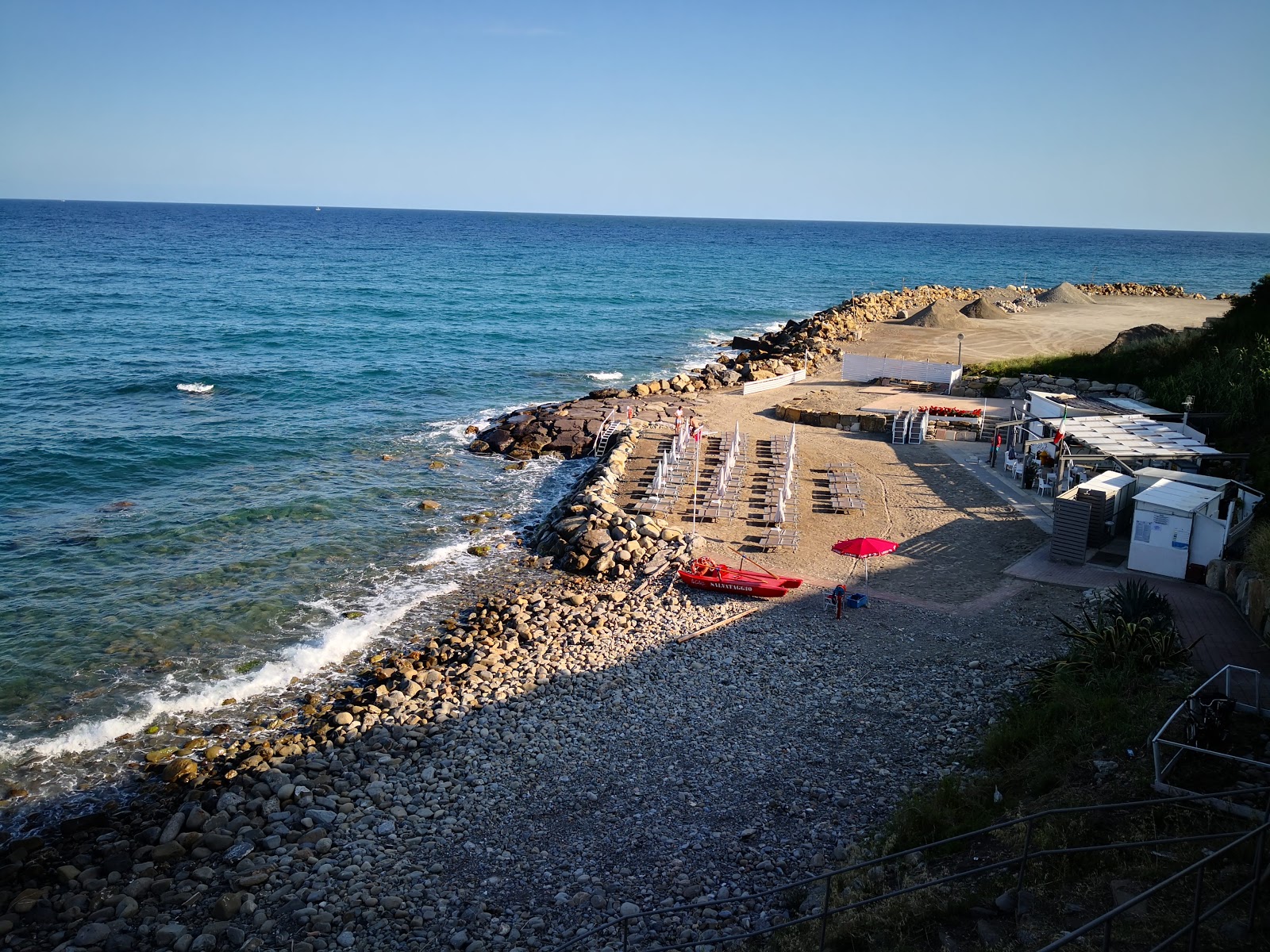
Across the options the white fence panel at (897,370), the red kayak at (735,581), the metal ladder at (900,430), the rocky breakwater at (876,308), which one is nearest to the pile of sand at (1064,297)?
the rocky breakwater at (876,308)

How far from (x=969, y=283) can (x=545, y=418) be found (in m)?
70.9

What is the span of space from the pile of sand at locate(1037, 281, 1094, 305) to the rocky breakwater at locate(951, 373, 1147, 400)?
28.2 metres

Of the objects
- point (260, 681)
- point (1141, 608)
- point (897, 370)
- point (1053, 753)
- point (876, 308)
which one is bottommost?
point (260, 681)

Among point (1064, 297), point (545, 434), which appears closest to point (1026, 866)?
point (545, 434)

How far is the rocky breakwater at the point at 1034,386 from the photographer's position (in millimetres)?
28422

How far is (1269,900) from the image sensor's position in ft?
20.4

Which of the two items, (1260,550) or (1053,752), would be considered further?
(1260,550)

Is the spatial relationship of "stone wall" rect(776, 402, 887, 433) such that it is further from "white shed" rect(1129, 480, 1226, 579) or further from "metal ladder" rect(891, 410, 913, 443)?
"white shed" rect(1129, 480, 1226, 579)

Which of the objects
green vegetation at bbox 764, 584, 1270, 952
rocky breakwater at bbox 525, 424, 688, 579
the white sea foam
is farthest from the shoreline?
rocky breakwater at bbox 525, 424, 688, 579

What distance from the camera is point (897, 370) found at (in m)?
34.8

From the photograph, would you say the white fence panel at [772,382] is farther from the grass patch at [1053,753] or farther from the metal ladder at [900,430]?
the grass patch at [1053,753]

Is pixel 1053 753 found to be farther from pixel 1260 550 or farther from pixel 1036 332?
pixel 1036 332

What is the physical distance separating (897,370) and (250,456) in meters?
24.0

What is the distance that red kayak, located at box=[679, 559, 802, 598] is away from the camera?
17.4 metres
